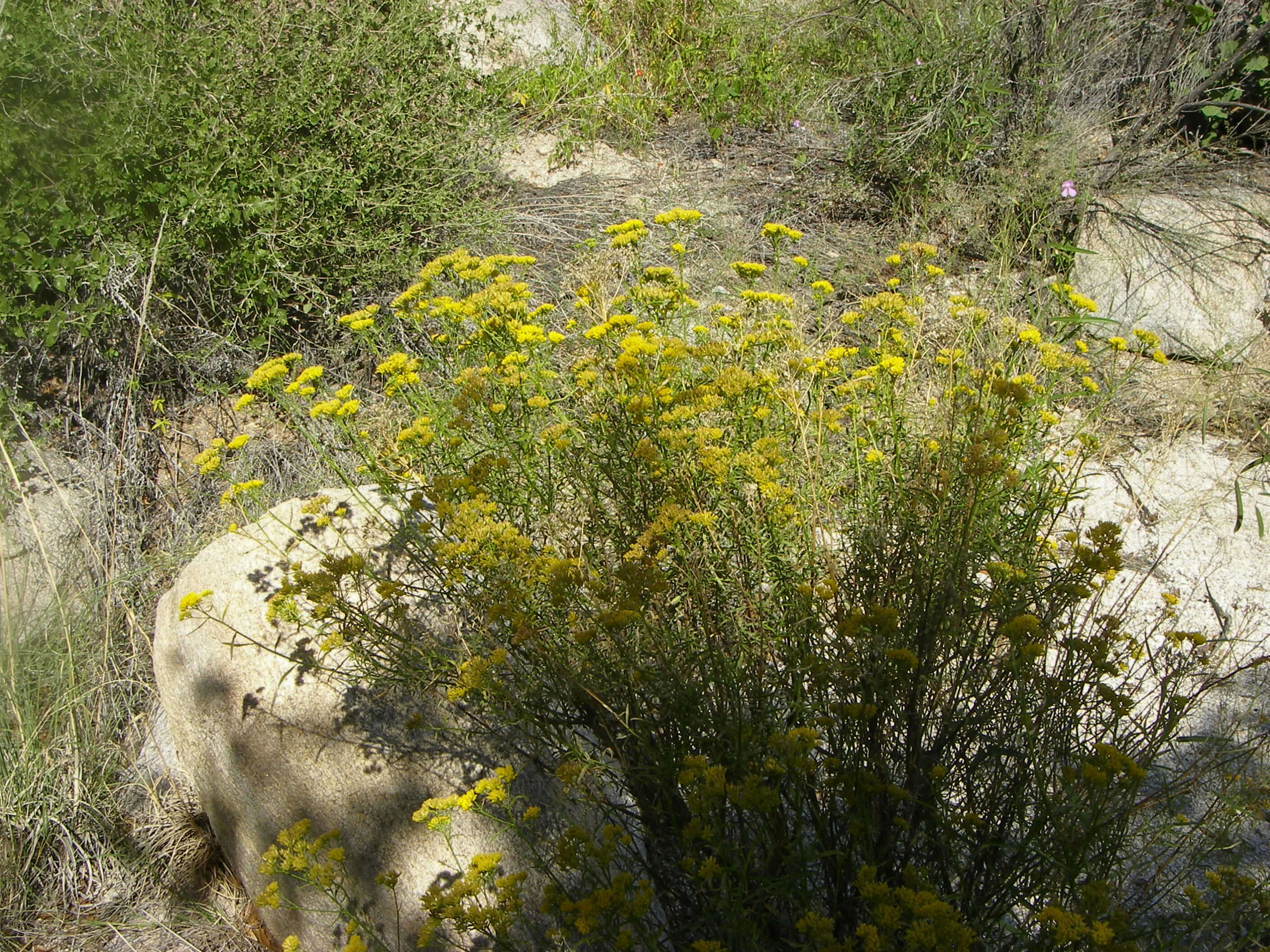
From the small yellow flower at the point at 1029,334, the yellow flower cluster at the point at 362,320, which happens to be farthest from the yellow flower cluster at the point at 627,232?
the small yellow flower at the point at 1029,334

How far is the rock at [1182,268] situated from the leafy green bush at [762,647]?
96.5 inches

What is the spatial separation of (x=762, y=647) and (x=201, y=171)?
3.36 meters

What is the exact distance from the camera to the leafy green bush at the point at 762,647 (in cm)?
156

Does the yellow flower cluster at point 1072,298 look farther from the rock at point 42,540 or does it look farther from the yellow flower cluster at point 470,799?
the rock at point 42,540

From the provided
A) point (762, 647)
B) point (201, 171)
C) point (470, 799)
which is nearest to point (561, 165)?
point (201, 171)

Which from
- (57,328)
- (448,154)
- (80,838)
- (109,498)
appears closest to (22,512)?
(109,498)

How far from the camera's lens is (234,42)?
14.5ft

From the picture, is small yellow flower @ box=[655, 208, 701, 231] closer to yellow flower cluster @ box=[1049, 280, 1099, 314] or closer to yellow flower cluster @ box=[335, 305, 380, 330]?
yellow flower cluster @ box=[335, 305, 380, 330]

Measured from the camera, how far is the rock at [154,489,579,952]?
2273 millimetres

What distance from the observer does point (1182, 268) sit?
15.0ft

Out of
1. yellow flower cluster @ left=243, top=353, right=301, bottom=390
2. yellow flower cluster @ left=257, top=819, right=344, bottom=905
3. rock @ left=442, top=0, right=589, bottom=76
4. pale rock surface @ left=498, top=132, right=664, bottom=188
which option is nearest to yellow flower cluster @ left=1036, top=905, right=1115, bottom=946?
yellow flower cluster @ left=257, top=819, right=344, bottom=905

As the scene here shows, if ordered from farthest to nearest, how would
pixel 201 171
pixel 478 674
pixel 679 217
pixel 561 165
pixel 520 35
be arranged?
pixel 520 35
pixel 561 165
pixel 201 171
pixel 679 217
pixel 478 674

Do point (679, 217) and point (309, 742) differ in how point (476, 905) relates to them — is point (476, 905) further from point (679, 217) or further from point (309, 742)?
point (679, 217)

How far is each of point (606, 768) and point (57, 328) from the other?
3.15m
